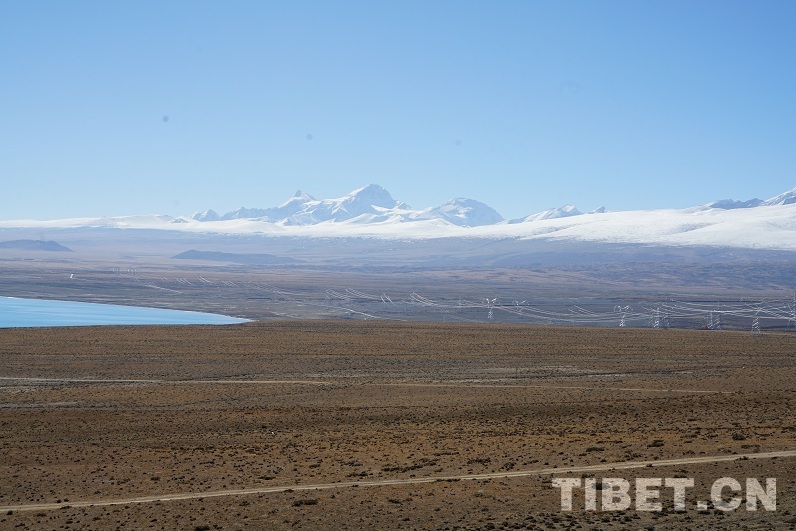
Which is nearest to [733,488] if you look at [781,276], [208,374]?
[208,374]

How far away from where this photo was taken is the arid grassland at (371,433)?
12742 millimetres

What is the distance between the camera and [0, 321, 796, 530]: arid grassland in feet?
41.8

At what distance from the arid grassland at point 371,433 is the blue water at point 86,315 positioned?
865 inches

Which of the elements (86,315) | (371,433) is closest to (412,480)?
(371,433)

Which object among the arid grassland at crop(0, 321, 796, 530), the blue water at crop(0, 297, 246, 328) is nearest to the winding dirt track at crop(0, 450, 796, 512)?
the arid grassland at crop(0, 321, 796, 530)

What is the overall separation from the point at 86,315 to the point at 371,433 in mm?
56404

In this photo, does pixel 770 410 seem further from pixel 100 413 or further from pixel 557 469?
pixel 100 413

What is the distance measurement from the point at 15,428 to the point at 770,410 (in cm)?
1900

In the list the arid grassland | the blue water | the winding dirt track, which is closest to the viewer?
the arid grassland

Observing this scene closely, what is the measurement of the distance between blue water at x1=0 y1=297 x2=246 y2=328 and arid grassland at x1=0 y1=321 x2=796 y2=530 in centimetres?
2197

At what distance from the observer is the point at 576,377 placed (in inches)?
1253

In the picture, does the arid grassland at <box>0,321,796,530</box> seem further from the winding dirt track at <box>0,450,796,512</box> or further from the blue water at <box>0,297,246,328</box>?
the blue water at <box>0,297,246,328</box>

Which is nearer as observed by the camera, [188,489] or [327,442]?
[188,489]

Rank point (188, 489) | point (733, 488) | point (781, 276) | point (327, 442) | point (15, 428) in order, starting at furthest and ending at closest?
point (781, 276) < point (15, 428) < point (327, 442) < point (188, 489) < point (733, 488)
